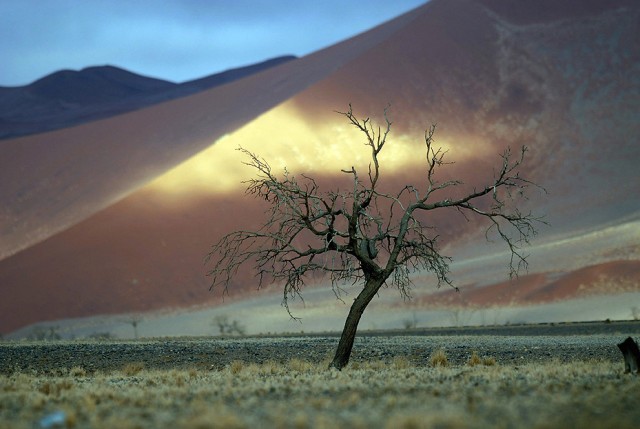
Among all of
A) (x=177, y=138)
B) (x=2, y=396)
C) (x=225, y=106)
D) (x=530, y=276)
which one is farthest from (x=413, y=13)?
(x=2, y=396)

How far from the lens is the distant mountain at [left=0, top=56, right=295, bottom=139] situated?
136 metres

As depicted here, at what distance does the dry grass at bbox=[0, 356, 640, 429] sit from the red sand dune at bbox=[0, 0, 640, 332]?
123 ft

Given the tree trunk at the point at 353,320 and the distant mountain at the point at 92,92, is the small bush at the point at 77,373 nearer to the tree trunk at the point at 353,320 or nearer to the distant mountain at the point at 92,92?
the tree trunk at the point at 353,320

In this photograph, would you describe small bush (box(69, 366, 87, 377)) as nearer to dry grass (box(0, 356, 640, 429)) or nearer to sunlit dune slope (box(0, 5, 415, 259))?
dry grass (box(0, 356, 640, 429))

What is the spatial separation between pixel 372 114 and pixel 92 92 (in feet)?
317

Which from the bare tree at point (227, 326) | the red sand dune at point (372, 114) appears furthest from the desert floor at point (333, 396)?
the red sand dune at point (372, 114)

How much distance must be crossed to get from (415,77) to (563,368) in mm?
59933

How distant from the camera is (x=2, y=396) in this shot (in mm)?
12508

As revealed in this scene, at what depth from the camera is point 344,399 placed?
1139 cm

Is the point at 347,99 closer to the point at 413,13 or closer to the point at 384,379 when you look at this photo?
the point at 413,13

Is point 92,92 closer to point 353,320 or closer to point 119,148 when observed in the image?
point 119,148

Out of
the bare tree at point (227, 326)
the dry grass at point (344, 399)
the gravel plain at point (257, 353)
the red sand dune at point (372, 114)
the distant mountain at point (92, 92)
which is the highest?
the distant mountain at point (92, 92)

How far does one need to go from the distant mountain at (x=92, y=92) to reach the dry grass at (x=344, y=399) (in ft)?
389

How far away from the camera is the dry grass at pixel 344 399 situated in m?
9.43
